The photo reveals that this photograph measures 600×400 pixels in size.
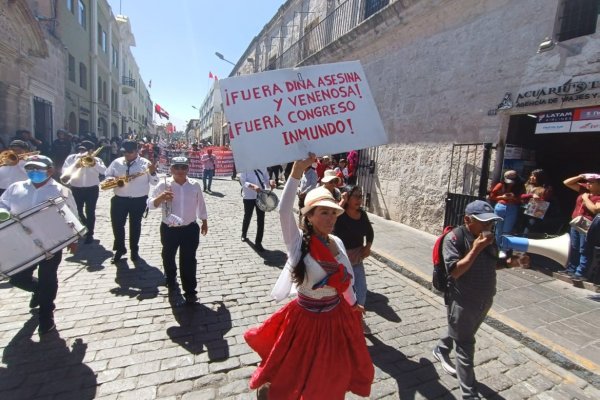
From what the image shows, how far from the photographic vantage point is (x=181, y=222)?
4.09 m

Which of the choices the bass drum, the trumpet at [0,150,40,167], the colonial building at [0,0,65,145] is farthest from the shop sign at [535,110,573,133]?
the colonial building at [0,0,65,145]

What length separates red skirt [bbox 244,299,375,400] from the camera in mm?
2197

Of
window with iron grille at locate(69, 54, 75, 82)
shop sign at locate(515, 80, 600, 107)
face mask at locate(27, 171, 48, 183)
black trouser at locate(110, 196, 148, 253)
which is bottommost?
black trouser at locate(110, 196, 148, 253)

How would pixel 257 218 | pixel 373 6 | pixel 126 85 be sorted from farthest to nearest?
pixel 126 85, pixel 373 6, pixel 257 218

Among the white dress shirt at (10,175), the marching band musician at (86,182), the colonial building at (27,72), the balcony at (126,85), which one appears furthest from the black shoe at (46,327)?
the balcony at (126,85)

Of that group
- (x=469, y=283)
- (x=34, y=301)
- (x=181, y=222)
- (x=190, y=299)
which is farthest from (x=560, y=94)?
(x=34, y=301)

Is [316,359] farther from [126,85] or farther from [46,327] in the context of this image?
[126,85]

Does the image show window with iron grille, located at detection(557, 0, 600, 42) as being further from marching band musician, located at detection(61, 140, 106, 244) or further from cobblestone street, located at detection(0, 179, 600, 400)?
marching band musician, located at detection(61, 140, 106, 244)

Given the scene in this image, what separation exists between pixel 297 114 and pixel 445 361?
2.70 metres

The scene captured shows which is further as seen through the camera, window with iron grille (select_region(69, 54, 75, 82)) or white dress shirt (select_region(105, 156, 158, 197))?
window with iron grille (select_region(69, 54, 75, 82))

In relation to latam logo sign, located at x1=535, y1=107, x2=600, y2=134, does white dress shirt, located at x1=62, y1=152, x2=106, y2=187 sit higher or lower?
lower

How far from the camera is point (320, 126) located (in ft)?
8.35

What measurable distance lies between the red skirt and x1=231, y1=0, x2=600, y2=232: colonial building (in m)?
5.67

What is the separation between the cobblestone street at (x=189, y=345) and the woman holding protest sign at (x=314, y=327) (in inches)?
26.9
